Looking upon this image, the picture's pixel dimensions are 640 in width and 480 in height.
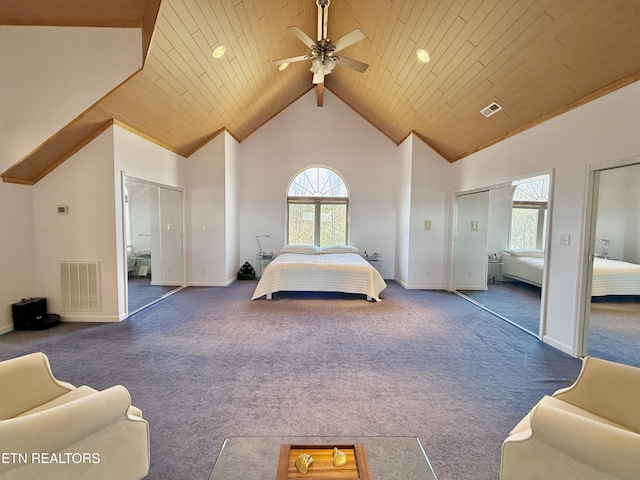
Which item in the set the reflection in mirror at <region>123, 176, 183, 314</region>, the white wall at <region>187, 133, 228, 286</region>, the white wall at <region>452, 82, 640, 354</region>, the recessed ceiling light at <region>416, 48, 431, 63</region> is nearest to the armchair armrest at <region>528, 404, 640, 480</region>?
the white wall at <region>452, 82, 640, 354</region>

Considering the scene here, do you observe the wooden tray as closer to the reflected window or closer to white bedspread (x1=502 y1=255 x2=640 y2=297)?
white bedspread (x1=502 y1=255 x2=640 y2=297)

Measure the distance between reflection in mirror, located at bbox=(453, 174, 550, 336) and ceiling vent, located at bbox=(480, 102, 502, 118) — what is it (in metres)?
0.96

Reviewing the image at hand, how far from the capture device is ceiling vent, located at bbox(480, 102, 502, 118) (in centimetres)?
381

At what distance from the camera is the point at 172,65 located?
354cm

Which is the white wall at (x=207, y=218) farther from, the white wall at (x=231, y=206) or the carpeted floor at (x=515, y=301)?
the carpeted floor at (x=515, y=301)

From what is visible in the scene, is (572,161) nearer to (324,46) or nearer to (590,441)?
(324,46)

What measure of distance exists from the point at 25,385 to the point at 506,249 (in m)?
5.19

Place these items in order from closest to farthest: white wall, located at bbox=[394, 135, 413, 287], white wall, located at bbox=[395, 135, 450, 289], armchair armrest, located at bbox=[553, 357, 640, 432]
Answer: armchair armrest, located at bbox=[553, 357, 640, 432] < white wall, located at bbox=[395, 135, 450, 289] < white wall, located at bbox=[394, 135, 413, 287]

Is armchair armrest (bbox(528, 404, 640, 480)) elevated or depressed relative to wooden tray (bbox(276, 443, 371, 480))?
elevated

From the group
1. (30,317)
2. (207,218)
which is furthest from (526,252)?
(30,317)

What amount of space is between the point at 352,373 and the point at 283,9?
13.8 ft

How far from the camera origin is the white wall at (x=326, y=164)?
689 cm

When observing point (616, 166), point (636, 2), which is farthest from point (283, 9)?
point (616, 166)

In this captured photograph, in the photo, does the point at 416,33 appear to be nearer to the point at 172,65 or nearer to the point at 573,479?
the point at 172,65
